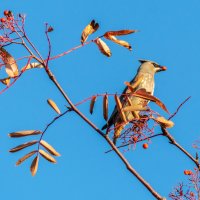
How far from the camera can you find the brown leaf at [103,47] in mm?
2492

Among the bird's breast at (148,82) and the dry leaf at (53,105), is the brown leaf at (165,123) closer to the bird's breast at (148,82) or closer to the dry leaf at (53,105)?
the dry leaf at (53,105)

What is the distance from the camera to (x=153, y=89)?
7270mm

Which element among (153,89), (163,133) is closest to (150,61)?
(153,89)

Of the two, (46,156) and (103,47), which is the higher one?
(103,47)

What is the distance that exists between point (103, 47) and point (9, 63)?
18.7 inches

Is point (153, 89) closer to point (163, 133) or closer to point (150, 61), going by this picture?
point (150, 61)

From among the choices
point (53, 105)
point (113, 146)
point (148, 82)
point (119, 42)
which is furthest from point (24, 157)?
point (148, 82)

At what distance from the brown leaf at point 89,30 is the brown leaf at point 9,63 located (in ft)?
1.17

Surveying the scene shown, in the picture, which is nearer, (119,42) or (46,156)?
(46,156)

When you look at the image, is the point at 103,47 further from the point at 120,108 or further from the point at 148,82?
the point at 148,82

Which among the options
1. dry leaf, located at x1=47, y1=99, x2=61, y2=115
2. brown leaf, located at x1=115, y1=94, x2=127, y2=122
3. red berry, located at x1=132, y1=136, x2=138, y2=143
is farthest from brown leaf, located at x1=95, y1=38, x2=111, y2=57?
red berry, located at x1=132, y1=136, x2=138, y2=143

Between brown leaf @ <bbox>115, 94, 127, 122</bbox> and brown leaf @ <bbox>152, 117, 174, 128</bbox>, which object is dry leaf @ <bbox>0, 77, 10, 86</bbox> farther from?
brown leaf @ <bbox>152, 117, 174, 128</bbox>

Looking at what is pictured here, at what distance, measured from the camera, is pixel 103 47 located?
8.25ft

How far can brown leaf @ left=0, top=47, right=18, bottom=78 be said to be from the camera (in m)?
2.39
